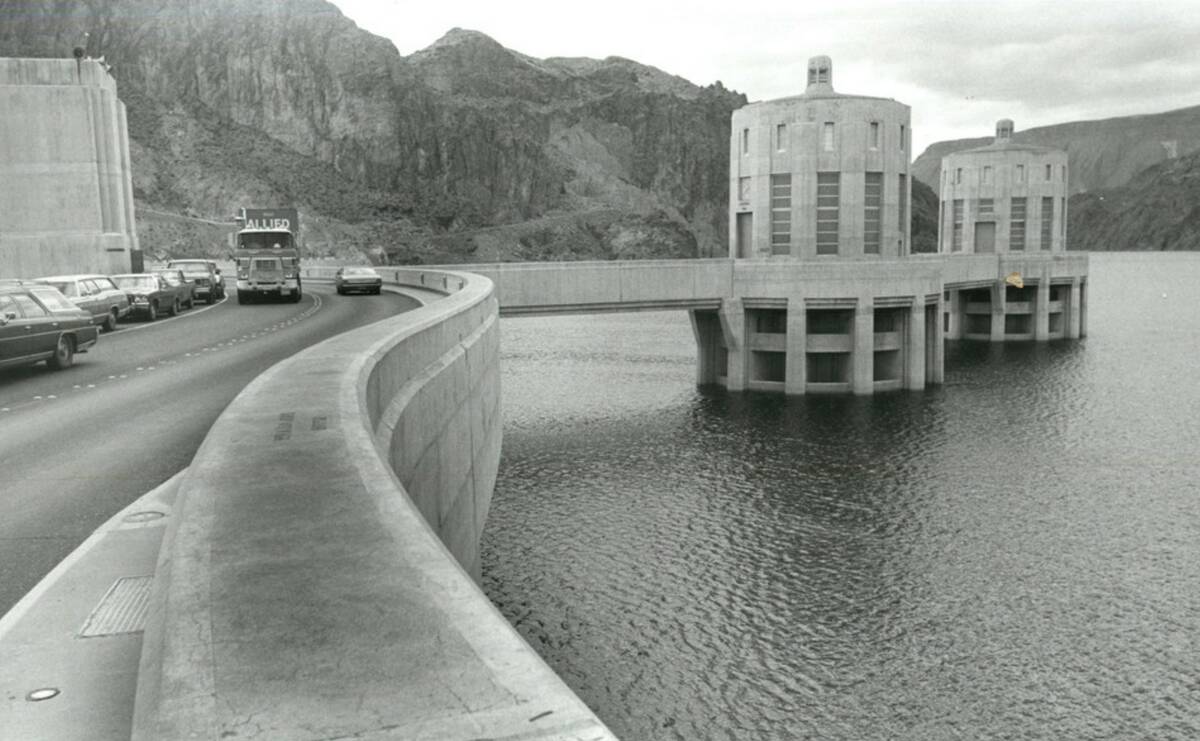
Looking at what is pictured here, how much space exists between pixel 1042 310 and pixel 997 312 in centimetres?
345

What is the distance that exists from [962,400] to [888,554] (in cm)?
→ 2550

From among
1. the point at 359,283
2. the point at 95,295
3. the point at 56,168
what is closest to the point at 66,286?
the point at 95,295

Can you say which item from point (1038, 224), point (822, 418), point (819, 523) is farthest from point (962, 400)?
point (1038, 224)

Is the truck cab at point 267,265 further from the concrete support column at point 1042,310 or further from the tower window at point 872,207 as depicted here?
the concrete support column at point 1042,310

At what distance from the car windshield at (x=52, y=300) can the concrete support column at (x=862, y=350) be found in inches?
1406

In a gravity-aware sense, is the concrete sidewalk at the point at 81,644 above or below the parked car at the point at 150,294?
below

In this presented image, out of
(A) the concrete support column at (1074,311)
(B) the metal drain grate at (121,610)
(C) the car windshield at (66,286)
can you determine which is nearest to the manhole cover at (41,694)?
(B) the metal drain grate at (121,610)

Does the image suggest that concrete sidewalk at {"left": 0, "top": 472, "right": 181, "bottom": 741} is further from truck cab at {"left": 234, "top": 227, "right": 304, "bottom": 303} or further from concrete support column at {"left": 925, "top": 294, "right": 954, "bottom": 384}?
concrete support column at {"left": 925, "top": 294, "right": 954, "bottom": 384}

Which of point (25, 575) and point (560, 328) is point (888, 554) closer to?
point (25, 575)

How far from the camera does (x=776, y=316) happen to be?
5178 cm

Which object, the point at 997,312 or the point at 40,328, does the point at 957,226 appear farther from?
the point at 40,328

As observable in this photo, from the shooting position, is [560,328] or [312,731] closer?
[312,731]

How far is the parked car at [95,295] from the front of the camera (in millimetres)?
31484

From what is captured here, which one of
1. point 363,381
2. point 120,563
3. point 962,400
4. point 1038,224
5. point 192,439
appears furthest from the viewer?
point 1038,224
